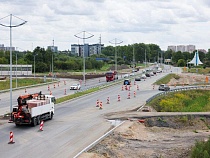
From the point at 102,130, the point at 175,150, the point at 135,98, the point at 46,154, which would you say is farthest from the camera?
the point at 135,98

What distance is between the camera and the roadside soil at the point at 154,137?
88.4 ft

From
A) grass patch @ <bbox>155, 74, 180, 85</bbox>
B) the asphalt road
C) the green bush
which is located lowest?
the asphalt road

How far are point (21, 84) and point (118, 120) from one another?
5048cm

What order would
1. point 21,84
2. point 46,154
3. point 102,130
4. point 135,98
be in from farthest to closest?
point 21,84 → point 135,98 → point 102,130 → point 46,154

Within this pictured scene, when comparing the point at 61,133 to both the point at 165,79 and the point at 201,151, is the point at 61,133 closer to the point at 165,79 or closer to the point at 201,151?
the point at 201,151

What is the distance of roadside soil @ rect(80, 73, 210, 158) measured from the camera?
88.4ft

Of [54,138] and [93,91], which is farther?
[93,91]

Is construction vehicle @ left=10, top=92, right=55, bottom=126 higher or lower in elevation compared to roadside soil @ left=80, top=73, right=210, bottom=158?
higher

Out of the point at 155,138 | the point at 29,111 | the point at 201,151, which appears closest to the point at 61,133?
the point at 29,111

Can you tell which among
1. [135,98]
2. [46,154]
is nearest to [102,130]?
[46,154]

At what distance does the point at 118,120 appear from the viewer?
3850 cm

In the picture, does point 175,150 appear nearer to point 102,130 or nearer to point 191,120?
point 102,130

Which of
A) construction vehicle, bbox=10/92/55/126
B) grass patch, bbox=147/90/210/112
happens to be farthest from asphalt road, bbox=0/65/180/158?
grass patch, bbox=147/90/210/112

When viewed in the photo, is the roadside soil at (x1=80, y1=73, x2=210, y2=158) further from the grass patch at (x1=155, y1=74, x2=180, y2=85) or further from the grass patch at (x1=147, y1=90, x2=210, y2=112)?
the grass patch at (x1=155, y1=74, x2=180, y2=85)
